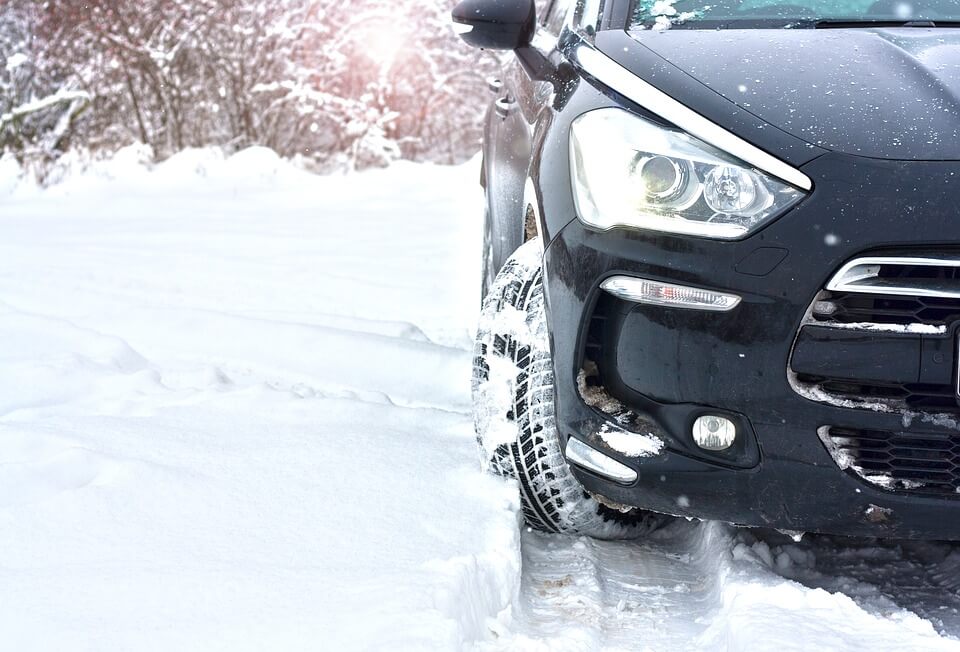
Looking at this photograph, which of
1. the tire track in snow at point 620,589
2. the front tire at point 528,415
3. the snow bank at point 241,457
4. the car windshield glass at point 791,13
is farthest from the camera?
the car windshield glass at point 791,13

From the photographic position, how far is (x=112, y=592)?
62.8 inches

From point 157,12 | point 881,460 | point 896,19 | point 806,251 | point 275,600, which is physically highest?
point 896,19

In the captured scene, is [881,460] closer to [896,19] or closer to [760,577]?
[760,577]

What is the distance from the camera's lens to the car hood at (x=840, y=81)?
5.90 feet

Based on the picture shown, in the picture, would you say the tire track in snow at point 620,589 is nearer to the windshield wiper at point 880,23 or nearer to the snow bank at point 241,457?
the snow bank at point 241,457

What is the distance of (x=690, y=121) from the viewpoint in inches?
73.9

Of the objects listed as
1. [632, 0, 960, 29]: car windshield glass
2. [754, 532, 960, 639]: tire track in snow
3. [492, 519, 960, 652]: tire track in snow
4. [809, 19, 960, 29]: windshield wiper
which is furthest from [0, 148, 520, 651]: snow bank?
[809, 19, 960, 29]: windshield wiper

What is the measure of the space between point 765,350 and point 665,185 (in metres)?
0.34

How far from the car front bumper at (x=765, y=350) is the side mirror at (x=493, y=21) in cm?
89

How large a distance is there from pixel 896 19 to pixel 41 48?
858 cm

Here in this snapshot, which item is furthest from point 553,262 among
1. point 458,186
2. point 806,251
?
point 458,186

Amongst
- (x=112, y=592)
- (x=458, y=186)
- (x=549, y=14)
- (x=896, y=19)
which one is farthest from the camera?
(x=458, y=186)

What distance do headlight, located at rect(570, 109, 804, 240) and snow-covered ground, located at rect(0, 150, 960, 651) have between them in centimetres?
64

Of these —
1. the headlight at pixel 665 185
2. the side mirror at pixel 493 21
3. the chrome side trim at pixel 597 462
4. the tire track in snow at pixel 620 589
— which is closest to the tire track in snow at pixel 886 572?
the tire track in snow at pixel 620 589
